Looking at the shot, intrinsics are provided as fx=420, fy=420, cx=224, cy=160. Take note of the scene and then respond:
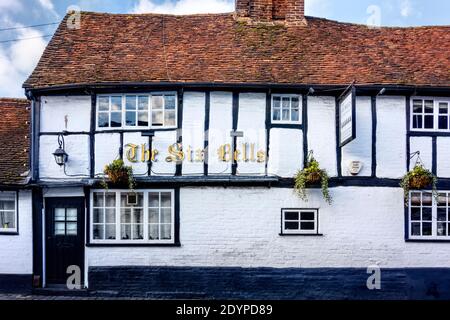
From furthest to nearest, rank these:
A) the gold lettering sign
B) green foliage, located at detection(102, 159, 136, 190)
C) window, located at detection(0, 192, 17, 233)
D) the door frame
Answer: window, located at detection(0, 192, 17, 233) < the door frame < the gold lettering sign < green foliage, located at detection(102, 159, 136, 190)

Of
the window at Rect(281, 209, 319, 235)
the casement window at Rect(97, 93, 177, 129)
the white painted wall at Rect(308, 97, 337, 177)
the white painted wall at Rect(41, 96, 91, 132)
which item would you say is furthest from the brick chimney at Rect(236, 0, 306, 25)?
the window at Rect(281, 209, 319, 235)

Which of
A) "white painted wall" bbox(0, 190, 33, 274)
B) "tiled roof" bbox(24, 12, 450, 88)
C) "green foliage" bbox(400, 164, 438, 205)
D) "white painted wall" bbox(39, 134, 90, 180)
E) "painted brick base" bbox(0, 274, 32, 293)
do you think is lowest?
"painted brick base" bbox(0, 274, 32, 293)

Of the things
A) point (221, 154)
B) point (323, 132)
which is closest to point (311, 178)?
point (323, 132)

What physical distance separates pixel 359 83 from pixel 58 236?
7282 millimetres

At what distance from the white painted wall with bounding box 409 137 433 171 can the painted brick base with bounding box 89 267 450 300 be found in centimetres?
225

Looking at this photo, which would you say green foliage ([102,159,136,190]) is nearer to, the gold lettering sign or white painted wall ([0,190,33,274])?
the gold lettering sign

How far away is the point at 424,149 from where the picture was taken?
8930 mm

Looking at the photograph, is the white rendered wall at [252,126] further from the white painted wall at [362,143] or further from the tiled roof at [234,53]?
the white painted wall at [362,143]

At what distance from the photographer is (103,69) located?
9.20 meters

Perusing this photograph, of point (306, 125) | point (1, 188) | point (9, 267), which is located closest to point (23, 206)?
point (1, 188)

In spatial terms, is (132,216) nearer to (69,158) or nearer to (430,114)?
(69,158)

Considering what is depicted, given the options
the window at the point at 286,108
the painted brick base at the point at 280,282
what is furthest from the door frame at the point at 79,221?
the window at the point at 286,108

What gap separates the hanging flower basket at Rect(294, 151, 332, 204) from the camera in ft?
28.1
